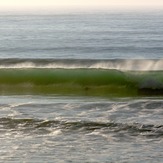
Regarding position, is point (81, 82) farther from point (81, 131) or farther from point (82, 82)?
point (81, 131)

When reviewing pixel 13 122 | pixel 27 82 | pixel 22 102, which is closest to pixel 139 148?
pixel 13 122

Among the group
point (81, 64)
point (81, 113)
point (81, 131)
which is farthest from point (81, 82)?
point (81, 131)

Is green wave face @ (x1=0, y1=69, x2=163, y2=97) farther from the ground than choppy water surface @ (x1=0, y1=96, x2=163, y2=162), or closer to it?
farther from the ground

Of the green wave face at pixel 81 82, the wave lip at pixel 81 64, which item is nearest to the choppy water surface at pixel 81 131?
the green wave face at pixel 81 82

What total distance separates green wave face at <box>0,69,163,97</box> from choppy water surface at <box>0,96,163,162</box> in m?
3.16

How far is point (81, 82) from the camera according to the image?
2106cm

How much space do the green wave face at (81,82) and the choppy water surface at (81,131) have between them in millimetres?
3164

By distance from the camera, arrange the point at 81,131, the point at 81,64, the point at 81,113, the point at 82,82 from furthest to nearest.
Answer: the point at 81,64 → the point at 82,82 → the point at 81,113 → the point at 81,131

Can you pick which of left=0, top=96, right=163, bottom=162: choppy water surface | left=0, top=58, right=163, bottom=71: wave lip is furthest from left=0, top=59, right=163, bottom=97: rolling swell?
left=0, top=96, right=163, bottom=162: choppy water surface

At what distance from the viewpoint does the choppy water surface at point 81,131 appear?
10.5 metres

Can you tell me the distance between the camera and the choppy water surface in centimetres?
1054

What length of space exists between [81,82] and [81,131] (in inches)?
346

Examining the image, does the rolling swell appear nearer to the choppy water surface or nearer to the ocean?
the ocean

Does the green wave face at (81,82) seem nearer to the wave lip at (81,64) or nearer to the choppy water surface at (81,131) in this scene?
the wave lip at (81,64)
